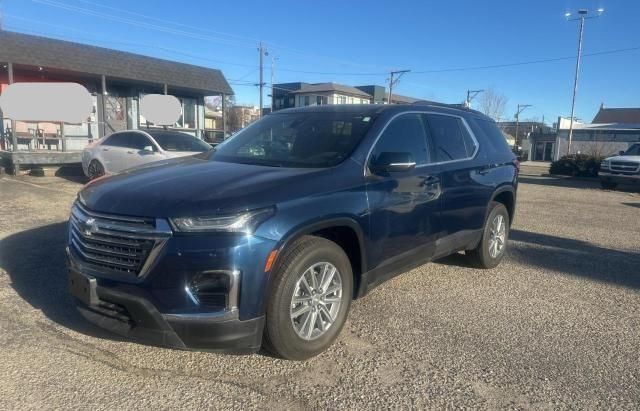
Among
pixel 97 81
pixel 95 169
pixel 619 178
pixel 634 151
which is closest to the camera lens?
pixel 95 169

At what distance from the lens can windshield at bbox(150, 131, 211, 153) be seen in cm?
1093

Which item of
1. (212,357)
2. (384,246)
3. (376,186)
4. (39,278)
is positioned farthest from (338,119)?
(39,278)

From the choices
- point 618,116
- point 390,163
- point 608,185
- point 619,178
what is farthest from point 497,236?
point 618,116

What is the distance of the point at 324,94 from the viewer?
204 feet

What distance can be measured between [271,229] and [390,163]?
1175 millimetres

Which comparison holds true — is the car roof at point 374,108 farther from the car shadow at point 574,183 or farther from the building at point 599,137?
the building at point 599,137

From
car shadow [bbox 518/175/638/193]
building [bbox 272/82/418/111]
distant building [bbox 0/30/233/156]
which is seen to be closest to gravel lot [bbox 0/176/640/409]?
distant building [bbox 0/30/233/156]

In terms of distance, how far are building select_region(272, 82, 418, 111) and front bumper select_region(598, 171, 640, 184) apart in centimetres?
4263

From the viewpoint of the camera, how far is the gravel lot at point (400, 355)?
284 cm

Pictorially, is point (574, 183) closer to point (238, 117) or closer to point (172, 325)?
point (172, 325)

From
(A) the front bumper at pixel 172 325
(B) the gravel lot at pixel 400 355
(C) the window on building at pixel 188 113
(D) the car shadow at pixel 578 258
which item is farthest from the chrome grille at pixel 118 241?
(C) the window on building at pixel 188 113

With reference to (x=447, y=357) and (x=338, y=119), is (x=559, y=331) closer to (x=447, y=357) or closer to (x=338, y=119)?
(x=447, y=357)

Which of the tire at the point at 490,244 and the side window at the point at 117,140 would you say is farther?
the side window at the point at 117,140

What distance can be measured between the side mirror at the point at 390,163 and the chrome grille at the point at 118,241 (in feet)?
5.43
